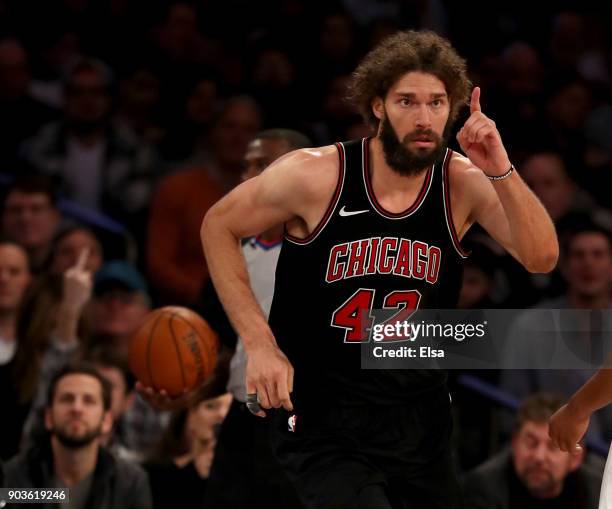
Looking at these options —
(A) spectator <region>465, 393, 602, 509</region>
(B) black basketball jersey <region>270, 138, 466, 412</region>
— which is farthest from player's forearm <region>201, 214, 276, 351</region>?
(A) spectator <region>465, 393, 602, 509</region>

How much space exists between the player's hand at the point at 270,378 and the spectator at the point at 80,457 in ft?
6.26

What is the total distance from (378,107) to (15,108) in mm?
4167

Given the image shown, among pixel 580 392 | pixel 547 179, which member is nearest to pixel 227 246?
pixel 580 392

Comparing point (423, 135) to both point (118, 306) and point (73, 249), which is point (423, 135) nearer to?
point (118, 306)

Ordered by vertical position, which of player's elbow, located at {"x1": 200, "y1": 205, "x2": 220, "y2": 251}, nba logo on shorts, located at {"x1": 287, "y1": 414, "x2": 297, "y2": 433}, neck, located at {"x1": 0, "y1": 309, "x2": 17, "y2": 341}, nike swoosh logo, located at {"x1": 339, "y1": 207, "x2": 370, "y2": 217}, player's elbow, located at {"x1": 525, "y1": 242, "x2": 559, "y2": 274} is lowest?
nba logo on shorts, located at {"x1": 287, "y1": 414, "x2": 297, "y2": 433}

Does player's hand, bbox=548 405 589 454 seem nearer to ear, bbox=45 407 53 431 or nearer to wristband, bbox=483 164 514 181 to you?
wristband, bbox=483 164 514 181

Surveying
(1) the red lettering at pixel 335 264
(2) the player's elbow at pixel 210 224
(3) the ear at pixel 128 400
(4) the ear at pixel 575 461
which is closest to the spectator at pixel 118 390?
(3) the ear at pixel 128 400

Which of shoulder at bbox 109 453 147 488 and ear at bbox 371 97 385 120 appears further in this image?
shoulder at bbox 109 453 147 488

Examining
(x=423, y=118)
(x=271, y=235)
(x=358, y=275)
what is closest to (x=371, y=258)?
(x=358, y=275)

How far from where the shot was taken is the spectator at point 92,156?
7352 millimetres

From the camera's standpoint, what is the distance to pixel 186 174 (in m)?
7.11

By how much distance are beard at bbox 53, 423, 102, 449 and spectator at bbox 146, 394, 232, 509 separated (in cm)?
36

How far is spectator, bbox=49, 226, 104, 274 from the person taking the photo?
683 centimetres

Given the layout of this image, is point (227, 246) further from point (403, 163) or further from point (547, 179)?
point (547, 179)
